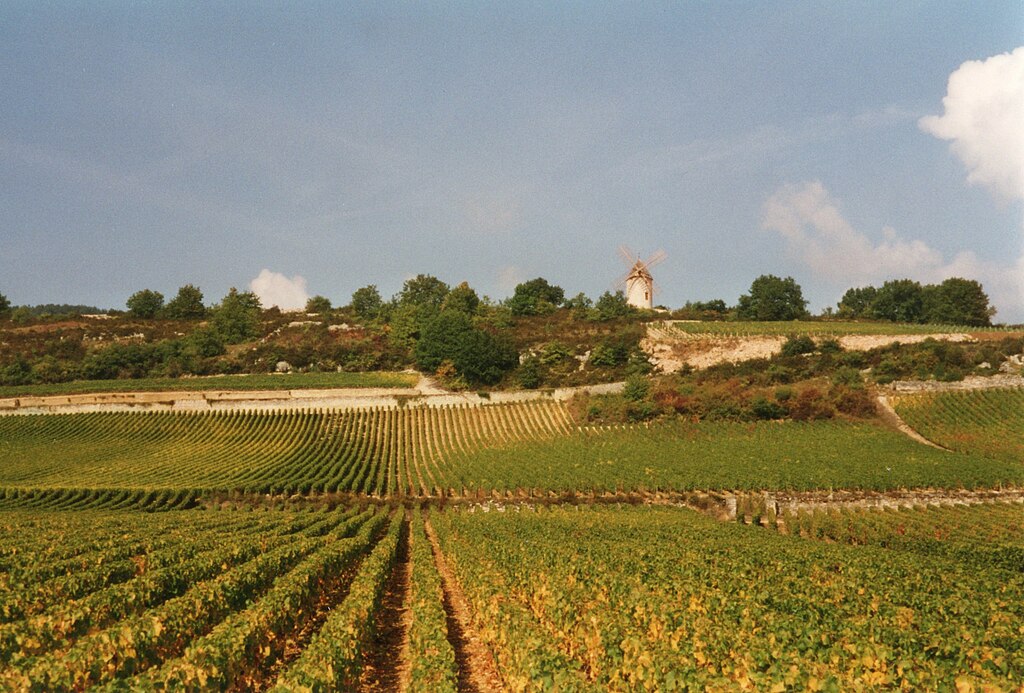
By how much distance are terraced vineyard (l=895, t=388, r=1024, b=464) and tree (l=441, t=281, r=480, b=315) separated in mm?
72368

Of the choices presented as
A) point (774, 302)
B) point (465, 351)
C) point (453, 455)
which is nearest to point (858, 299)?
point (774, 302)

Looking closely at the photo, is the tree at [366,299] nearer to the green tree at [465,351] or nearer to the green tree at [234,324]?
the green tree at [234,324]

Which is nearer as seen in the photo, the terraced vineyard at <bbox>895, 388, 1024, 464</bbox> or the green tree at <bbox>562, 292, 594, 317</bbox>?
the terraced vineyard at <bbox>895, 388, 1024, 464</bbox>

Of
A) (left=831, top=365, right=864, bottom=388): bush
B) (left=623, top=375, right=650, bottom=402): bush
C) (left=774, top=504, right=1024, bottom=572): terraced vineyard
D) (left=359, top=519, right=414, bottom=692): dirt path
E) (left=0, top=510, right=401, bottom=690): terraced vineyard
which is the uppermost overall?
(left=831, top=365, right=864, bottom=388): bush

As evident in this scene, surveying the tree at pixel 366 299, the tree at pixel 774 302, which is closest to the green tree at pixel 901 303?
the tree at pixel 774 302

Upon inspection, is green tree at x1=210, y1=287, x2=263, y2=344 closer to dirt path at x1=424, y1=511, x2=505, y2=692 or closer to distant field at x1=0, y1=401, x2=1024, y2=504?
distant field at x1=0, y1=401, x2=1024, y2=504

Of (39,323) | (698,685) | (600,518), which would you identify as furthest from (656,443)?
(39,323)

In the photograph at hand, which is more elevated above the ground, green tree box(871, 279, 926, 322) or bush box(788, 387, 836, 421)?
green tree box(871, 279, 926, 322)

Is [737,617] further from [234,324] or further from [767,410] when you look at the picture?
[234,324]

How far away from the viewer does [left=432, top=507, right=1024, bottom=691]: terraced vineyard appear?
359 inches

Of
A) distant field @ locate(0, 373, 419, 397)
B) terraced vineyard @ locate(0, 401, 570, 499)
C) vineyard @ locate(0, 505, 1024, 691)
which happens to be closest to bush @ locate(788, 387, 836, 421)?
terraced vineyard @ locate(0, 401, 570, 499)

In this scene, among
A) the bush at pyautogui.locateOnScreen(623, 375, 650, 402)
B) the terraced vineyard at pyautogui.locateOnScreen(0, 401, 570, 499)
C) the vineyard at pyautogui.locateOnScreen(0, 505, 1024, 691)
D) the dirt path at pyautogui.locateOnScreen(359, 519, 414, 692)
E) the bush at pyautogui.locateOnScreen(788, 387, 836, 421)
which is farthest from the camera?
the bush at pyautogui.locateOnScreen(623, 375, 650, 402)

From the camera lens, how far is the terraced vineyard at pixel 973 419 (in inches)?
1957

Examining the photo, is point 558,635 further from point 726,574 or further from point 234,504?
point 234,504
